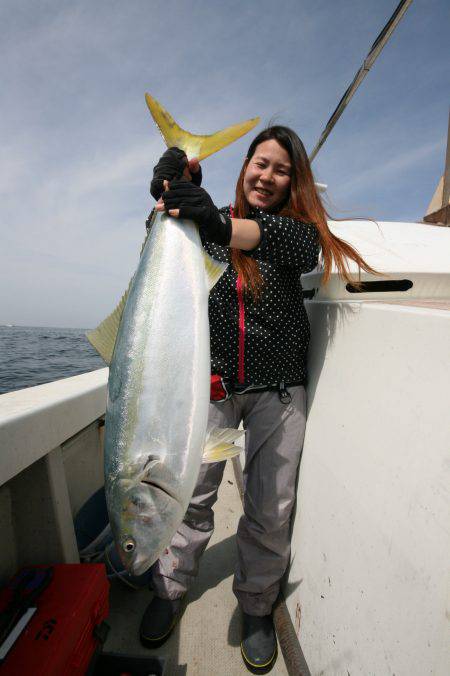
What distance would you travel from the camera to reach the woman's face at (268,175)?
1874 millimetres

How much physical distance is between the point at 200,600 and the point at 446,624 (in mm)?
1750

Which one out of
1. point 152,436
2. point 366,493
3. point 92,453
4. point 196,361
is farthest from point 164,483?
point 92,453

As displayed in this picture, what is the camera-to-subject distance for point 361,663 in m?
1.14

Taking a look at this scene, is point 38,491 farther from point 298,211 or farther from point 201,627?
point 298,211

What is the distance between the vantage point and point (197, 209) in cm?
132

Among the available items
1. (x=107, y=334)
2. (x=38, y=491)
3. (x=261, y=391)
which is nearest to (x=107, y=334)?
(x=107, y=334)

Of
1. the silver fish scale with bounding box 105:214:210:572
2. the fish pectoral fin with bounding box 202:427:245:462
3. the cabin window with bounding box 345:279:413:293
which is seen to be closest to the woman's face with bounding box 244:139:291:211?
the cabin window with bounding box 345:279:413:293

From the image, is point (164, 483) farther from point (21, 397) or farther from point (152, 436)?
point (21, 397)

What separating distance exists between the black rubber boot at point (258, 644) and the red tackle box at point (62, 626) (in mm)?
747

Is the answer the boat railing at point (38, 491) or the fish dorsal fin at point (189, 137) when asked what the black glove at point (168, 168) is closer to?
the fish dorsal fin at point (189, 137)

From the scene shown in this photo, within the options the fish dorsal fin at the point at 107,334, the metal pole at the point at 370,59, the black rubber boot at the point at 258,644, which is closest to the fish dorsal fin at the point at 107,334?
the fish dorsal fin at the point at 107,334

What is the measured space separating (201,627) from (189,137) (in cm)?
260

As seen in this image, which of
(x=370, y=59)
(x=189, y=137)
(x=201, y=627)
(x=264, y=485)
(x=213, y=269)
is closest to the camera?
(x=213, y=269)

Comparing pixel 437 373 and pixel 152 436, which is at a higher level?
pixel 437 373
